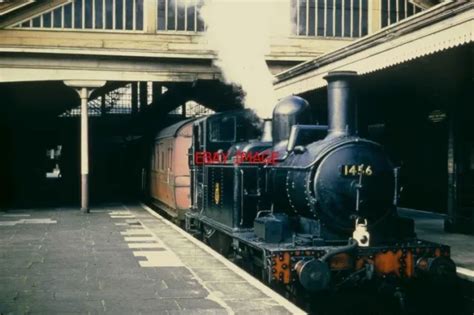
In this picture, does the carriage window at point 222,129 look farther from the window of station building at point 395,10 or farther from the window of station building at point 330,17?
the window of station building at point 395,10

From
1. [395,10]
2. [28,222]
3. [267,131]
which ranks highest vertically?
[395,10]

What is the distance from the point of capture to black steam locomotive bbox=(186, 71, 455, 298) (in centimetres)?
648

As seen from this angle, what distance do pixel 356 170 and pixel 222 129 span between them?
12.4 feet

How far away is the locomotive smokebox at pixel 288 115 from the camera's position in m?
7.73

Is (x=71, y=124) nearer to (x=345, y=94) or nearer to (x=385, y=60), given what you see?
(x=385, y=60)

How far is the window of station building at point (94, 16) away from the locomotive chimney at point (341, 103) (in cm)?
1092

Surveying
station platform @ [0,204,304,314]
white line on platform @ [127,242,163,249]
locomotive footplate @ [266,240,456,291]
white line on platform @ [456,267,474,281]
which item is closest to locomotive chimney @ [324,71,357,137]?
locomotive footplate @ [266,240,456,291]

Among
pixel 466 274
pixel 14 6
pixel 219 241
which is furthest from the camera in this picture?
pixel 14 6

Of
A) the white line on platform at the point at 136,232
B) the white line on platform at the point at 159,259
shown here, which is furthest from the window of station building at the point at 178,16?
the white line on platform at the point at 159,259

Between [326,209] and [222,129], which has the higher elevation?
[222,129]

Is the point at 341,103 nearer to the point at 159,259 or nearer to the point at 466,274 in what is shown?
the point at 466,274

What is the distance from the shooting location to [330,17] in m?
17.8

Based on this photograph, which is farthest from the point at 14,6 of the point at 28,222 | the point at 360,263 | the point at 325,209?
the point at 360,263

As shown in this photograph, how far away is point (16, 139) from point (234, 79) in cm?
1777
